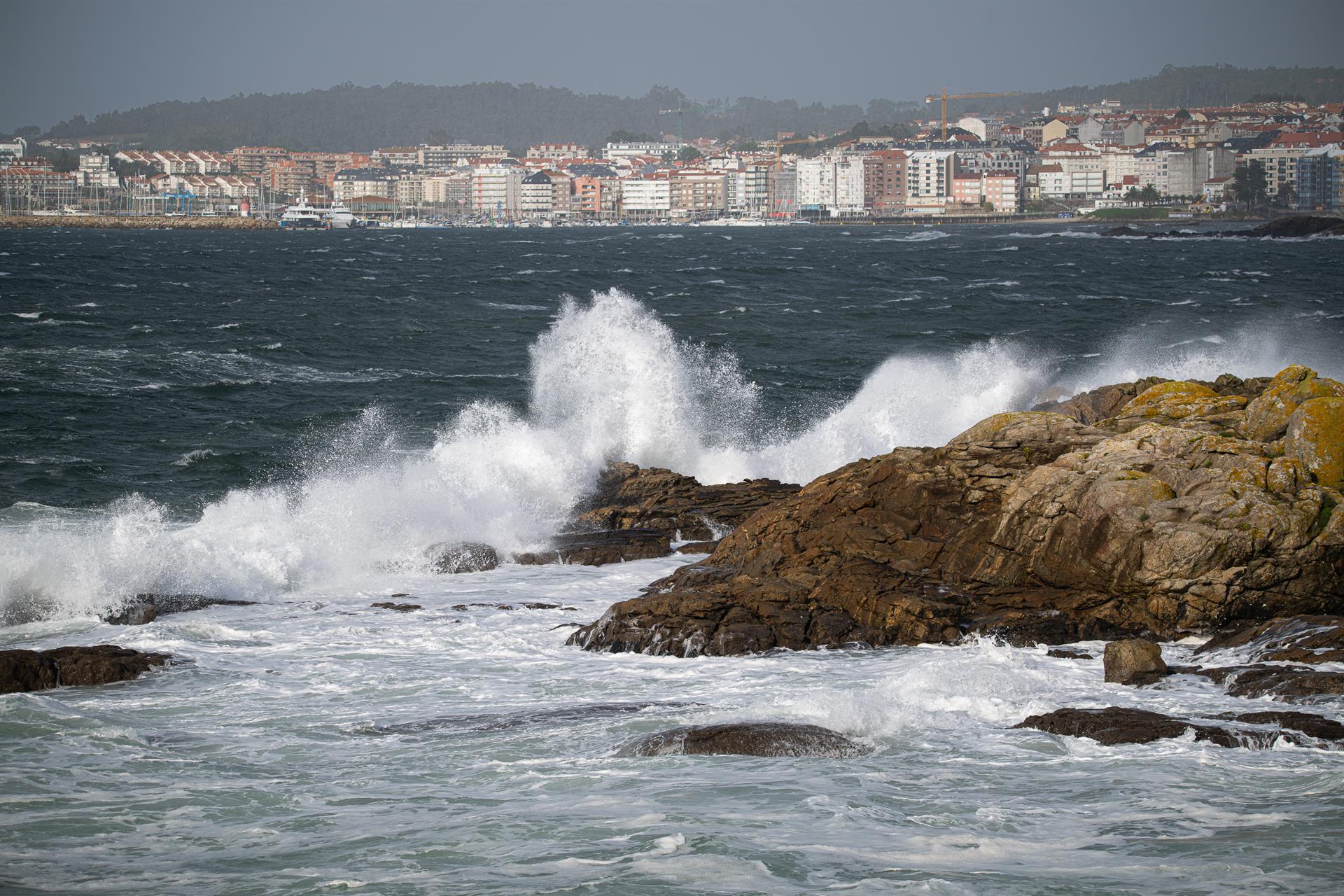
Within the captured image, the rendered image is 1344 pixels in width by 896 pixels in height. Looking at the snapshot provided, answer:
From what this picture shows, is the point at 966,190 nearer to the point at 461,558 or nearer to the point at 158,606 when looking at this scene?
the point at 461,558

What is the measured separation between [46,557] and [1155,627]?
10958mm

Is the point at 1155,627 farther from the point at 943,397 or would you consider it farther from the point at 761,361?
the point at 761,361

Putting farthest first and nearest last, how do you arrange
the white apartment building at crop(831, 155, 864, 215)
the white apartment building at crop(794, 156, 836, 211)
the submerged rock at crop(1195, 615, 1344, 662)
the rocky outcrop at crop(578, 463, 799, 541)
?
the white apartment building at crop(794, 156, 836, 211) → the white apartment building at crop(831, 155, 864, 215) → the rocky outcrop at crop(578, 463, 799, 541) → the submerged rock at crop(1195, 615, 1344, 662)

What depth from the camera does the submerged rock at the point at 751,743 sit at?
29.8 feet

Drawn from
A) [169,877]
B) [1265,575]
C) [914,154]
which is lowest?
[169,877]

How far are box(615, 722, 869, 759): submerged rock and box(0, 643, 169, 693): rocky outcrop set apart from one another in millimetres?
4733


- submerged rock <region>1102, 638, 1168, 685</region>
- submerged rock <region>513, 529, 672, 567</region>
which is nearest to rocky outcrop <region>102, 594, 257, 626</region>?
submerged rock <region>513, 529, 672, 567</region>

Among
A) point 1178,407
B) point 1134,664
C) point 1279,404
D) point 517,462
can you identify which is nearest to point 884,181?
point 517,462

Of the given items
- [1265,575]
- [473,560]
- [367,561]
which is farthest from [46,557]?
[1265,575]

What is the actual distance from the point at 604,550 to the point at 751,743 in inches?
254

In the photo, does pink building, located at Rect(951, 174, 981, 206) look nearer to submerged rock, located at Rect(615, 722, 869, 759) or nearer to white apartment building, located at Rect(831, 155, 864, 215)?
white apartment building, located at Rect(831, 155, 864, 215)

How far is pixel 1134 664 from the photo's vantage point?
1017cm

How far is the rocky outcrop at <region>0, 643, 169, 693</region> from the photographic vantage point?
10641 mm

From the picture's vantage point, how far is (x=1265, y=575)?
11.3 metres
